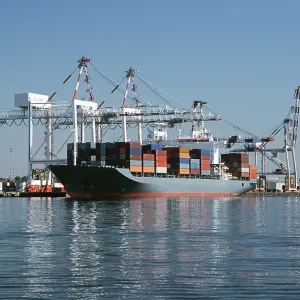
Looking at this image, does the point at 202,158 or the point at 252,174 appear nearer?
the point at 202,158

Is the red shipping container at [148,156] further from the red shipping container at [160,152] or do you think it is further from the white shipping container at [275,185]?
the white shipping container at [275,185]

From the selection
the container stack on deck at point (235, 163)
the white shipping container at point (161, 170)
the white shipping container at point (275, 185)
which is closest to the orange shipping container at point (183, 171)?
the white shipping container at point (161, 170)

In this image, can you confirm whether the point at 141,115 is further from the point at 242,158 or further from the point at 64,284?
the point at 64,284

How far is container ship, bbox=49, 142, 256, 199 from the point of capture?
8881 cm

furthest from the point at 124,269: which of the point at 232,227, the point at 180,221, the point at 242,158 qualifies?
the point at 242,158

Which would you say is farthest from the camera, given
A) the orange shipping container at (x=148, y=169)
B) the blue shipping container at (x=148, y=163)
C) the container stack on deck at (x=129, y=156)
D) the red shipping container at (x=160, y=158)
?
the red shipping container at (x=160, y=158)

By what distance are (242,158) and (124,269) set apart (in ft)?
325

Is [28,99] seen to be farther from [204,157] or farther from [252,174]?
[252,174]

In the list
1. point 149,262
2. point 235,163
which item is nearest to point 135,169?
A: point 235,163

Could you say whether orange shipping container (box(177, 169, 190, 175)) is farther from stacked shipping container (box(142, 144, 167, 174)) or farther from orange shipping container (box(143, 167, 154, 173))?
orange shipping container (box(143, 167, 154, 173))

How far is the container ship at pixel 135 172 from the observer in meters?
88.8

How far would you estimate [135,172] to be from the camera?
91.8 metres

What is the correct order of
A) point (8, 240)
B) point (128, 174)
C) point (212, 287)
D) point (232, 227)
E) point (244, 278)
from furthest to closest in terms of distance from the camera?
point (128, 174)
point (232, 227)
point (8, 240)
point (244, 278)
point (212, 287)

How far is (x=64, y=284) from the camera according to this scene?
64.0 feet
